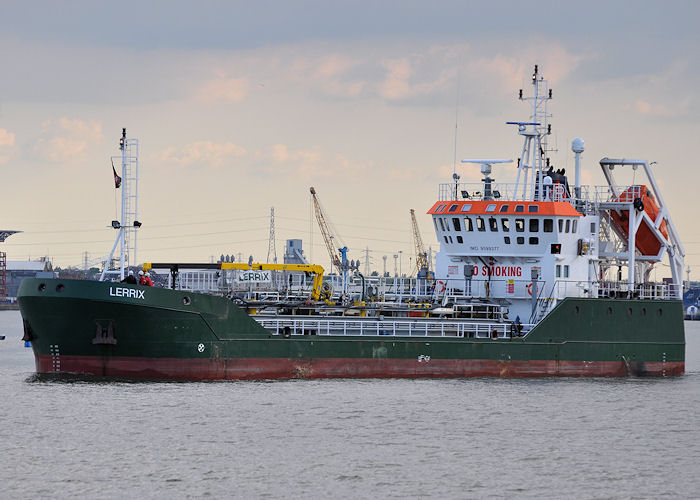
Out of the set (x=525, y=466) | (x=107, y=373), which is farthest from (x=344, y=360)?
(x=525, y=466)

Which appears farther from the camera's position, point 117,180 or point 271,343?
point 117,180

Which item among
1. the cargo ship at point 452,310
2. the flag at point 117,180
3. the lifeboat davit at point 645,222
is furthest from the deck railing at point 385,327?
the lifeboat davit at point 645,222

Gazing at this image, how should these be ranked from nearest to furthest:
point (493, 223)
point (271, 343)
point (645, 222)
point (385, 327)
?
point (271, 343) → point (385, 327) → point (493, 223) → point (645, 222)

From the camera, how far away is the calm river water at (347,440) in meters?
27.8

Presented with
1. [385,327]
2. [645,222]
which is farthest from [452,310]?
[645,222]

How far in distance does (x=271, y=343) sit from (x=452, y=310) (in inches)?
296

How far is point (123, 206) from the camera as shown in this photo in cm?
4428

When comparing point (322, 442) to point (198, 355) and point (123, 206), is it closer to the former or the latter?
point (198, 355)

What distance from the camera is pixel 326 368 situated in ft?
142

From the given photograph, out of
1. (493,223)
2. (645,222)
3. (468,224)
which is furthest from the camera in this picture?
(645,222)

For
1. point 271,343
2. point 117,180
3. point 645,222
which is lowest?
point 271,343

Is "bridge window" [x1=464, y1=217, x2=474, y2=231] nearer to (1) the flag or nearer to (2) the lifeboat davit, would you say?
(2) the lifeboat davit

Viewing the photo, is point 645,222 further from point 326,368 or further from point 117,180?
point 117,180

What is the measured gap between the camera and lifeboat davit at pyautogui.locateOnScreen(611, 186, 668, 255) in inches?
1976
